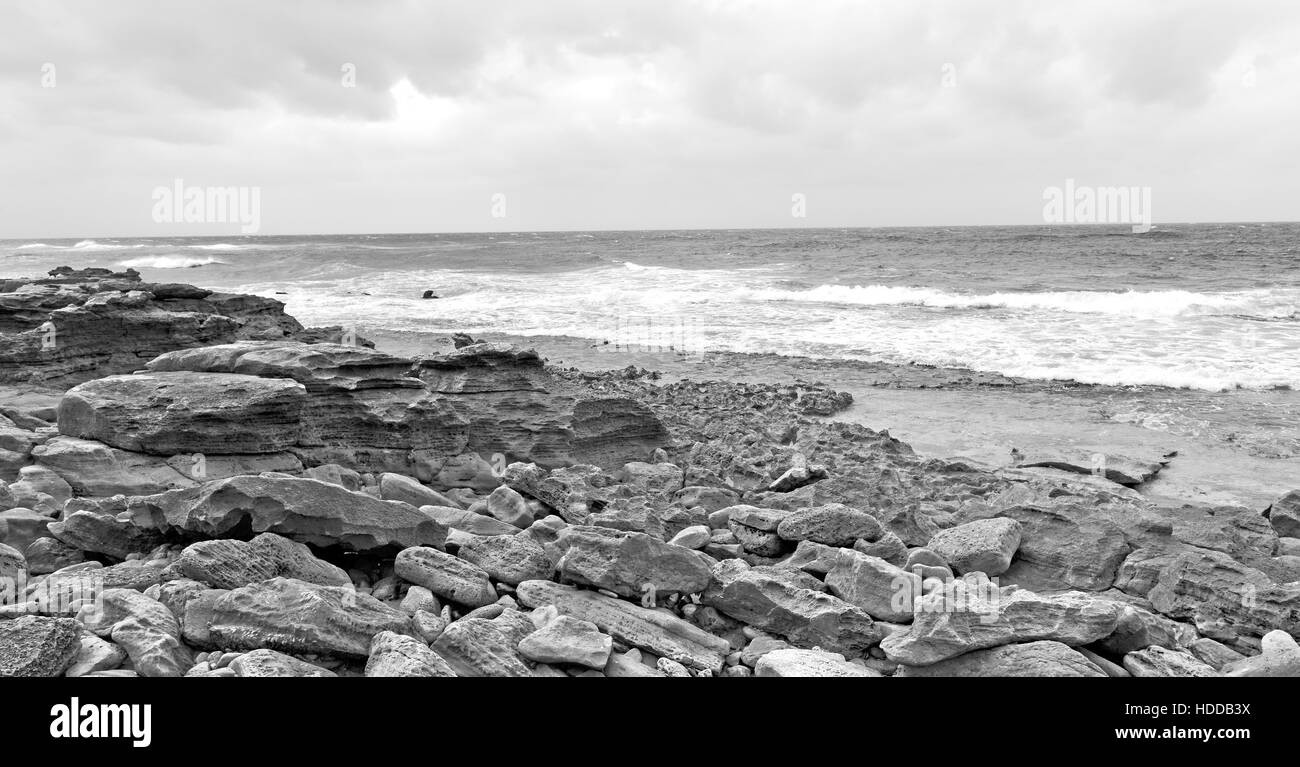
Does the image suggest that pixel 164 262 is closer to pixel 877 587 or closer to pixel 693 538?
pixel 693 538

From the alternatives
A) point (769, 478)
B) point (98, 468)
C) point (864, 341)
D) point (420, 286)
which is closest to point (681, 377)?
point (864, 341)

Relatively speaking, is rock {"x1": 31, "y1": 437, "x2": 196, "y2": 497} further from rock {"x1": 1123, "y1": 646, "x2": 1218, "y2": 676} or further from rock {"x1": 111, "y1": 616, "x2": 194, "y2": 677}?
rock {"x1": 1123, "y1": 646, "x2": 1218, "y2": 676}

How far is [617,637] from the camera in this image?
398 cm

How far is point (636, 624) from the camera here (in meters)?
4.07

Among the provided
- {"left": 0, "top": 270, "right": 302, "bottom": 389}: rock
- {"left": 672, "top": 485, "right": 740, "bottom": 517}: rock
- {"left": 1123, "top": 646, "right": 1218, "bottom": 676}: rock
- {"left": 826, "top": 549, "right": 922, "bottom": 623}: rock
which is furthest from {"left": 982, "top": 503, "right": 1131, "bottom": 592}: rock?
{"left": 0, "top": 270, "right": 302, "bottom": 389}: rock

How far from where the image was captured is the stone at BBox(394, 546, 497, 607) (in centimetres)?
423

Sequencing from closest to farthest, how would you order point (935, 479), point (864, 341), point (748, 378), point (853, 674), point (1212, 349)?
point (853, 674), point (935, 479), point (748, 378), point (1212, 349), point (864, 341)

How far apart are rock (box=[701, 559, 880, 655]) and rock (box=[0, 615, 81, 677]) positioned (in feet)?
9.47

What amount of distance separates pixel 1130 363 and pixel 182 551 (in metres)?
14.1

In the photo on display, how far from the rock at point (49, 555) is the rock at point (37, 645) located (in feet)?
4.19

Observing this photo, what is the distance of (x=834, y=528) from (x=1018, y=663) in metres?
1.63

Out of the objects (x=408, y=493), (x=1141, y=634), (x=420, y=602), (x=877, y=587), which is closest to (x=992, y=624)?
(x=877, y=587)

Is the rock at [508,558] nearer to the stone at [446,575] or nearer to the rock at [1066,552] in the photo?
the stone at [446,575]
